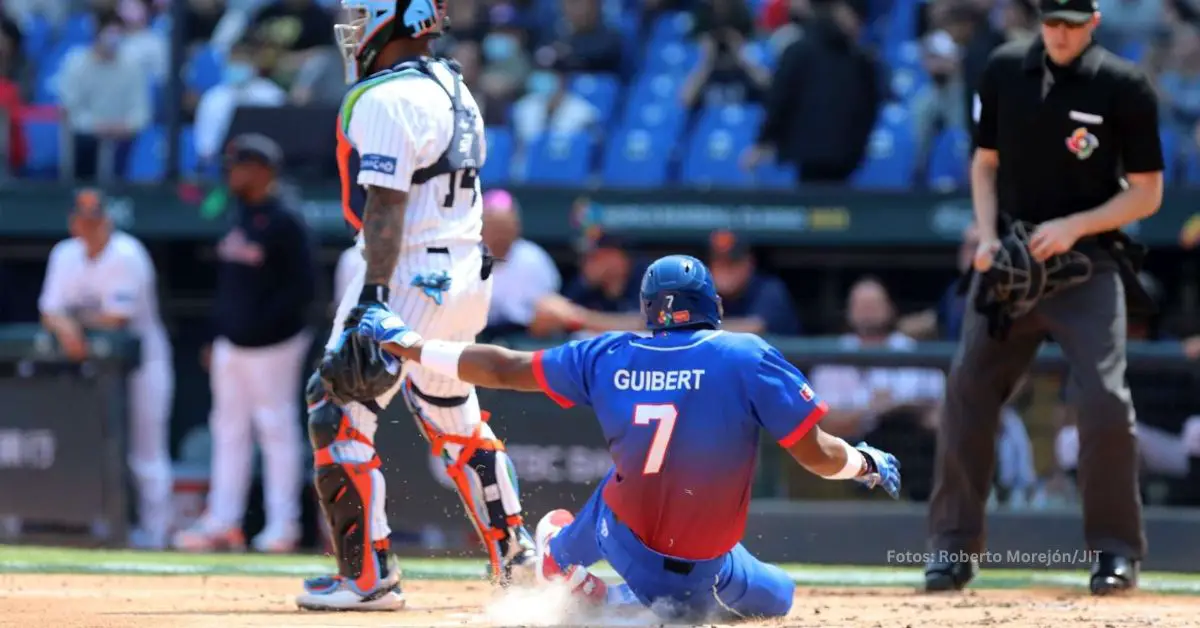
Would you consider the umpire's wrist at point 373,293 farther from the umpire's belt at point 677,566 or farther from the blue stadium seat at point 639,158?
the blue stadium seat at point 639,158

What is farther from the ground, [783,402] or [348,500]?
[783,402]

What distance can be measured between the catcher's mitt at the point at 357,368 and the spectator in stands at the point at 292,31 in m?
7.57

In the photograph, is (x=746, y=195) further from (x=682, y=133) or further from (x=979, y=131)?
(x=979, y=131)

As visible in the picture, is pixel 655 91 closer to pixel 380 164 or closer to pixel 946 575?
pixel 946 575

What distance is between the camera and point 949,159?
11.1 m

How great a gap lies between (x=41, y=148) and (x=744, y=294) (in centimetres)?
565

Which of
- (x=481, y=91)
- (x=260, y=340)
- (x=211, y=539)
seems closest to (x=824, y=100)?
(x=481, y=91)

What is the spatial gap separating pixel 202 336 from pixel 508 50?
3032 millimetres

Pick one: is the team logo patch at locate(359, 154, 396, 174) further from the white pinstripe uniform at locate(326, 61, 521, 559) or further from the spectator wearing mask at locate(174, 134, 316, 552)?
the spectator wearing mask at locate(174, 134, 316, 552)

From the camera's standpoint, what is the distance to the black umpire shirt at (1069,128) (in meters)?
6.38

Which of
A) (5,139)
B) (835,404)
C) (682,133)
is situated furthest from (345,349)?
(5,139)

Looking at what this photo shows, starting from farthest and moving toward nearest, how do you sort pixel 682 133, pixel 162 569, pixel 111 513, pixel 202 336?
pixel 202 336, pixel 682 133, pixel 111 513, pixel 162 569

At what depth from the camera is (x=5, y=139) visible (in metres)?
12.5

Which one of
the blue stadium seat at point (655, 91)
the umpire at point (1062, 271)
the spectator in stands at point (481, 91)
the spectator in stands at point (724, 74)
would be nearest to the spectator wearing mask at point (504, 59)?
the spectator in stands at point (481, 91)
